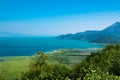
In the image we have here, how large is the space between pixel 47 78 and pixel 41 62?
7.93 feet

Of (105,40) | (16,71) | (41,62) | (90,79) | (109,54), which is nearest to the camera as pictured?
(90,79)

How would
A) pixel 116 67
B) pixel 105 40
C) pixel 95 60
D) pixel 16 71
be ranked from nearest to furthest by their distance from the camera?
pixel 116 67, pixel 95 60, pixel 16 71, pixel 105 40

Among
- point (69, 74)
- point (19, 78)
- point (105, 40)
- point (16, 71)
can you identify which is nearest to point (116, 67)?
point (69, 74)

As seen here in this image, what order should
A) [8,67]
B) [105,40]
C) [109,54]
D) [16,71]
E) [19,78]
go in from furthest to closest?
[105,40] → [8,67] → [16,71] → [109,54] → [19,78]

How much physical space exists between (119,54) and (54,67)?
565 inches

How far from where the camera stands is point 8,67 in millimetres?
59188

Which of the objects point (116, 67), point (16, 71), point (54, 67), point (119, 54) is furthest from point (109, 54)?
point (16, 71)

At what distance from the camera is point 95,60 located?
37031mm

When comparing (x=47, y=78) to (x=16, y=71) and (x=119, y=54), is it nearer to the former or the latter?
(x=119, y=54)

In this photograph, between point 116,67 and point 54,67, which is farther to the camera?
point 116,67

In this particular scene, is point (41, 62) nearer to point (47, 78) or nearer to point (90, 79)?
point (47, 78)

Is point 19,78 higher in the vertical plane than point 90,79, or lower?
lower

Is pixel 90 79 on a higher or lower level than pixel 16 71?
higher

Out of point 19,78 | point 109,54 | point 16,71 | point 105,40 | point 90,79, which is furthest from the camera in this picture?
point 105,40
